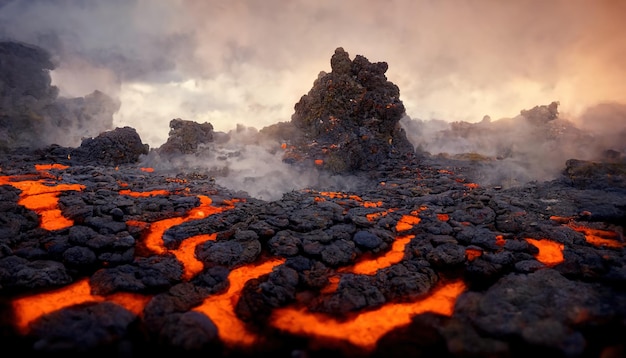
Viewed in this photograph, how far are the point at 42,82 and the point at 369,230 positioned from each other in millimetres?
77540

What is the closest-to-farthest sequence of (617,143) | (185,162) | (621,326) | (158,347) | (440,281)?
(621,326) < (158,347) < (440,281) < (185,162) < (617,143)

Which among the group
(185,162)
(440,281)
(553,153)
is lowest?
(440,281)

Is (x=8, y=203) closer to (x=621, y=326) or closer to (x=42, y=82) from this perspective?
(x=621, y=326)

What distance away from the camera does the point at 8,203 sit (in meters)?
14.2

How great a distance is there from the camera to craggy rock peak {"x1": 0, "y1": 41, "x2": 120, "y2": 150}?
49688 millimetres

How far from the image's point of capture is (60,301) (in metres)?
9.47

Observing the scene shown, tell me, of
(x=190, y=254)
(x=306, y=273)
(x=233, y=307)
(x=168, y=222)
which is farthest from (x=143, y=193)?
(x=306, y=273)

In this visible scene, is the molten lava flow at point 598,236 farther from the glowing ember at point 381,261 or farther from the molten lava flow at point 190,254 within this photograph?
the molten lava flow at point 190,254

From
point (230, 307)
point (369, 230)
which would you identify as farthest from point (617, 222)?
point (230, 307)

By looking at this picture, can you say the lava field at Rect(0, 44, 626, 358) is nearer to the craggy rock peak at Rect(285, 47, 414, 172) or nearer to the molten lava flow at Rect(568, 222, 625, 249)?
the molten lava flow at Rect(568, 222, 625, 249)

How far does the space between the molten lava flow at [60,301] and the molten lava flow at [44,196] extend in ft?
14.9

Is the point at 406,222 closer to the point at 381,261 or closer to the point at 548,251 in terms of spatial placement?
the point at 381,261

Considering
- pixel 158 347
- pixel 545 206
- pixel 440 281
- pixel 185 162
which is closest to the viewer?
pixel 158 347

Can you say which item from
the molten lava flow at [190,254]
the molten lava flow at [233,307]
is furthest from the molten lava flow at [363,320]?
the molten lava flow at [190,254]
